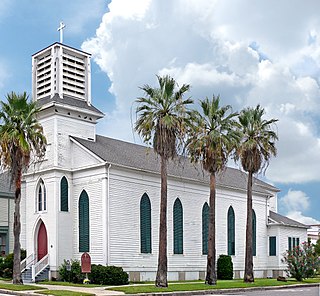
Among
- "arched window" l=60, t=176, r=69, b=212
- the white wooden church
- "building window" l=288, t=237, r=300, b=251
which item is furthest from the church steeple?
"building window" l=288, t=237, r=300, b=251

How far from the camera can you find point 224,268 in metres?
48.7

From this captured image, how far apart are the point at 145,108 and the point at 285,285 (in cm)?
1705

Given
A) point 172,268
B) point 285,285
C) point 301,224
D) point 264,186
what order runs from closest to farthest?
point 285,285 < point 172,268 < point 301,224 < point 264,186

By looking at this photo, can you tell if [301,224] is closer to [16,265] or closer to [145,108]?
[145,108]

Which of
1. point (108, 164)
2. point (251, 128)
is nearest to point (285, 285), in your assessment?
point (251, 128)

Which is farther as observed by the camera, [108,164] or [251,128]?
[251,128]

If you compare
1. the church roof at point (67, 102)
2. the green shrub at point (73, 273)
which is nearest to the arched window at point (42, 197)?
the green shrub at point (73, 273)

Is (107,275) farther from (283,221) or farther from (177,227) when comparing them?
(283,221)

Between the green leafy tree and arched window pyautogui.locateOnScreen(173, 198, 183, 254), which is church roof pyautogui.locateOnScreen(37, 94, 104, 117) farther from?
the green leafy tree

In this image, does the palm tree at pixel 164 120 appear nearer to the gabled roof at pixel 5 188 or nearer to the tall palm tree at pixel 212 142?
the tall palm tree at pixel 212 142

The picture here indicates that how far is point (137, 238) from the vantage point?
42219mm

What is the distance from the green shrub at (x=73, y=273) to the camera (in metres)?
39.0

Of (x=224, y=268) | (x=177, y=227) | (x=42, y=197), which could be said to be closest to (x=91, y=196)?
(x=42, y=197)

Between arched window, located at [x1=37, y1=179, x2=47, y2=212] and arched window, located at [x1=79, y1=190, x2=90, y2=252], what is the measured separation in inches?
107
